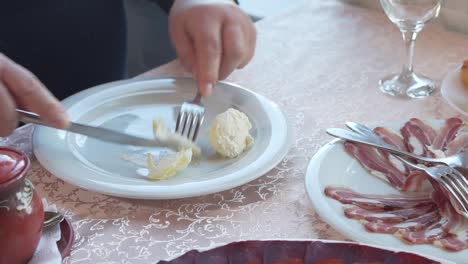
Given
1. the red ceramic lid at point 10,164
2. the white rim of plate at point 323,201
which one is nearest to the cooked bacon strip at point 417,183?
the white rim of plate at point 323,201

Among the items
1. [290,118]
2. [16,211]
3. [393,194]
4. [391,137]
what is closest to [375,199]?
[393,194]

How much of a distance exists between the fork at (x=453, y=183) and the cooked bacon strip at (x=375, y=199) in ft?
0.10

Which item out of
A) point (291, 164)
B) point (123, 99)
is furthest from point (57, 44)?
point (291, 164)

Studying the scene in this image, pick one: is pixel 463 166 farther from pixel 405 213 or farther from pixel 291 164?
pixel 291 164

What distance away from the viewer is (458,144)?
892mm

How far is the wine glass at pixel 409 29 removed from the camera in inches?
43.0

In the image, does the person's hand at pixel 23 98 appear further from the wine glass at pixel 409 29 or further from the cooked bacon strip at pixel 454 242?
the wine glass at pixel 409 29

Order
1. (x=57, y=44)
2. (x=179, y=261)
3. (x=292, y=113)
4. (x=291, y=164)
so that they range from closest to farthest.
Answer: (x=179, y=261), (x=291, y=164), (x=292, y=113), (x=57, y=44)

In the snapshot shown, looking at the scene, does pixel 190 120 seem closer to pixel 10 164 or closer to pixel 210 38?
pixel 210 38

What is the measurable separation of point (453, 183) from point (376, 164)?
11 centimetres

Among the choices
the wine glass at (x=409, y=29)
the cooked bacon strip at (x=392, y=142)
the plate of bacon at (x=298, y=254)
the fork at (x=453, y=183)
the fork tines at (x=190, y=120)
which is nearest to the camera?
the plate of bacon at (x=298, y=254)

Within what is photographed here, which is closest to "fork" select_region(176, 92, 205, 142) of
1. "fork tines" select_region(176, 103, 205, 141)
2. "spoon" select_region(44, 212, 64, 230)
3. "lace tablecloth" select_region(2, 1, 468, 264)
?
"fork tines" select_region(176, 103, 205, 141)

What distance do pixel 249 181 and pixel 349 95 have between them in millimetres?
337

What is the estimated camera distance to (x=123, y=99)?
1094mm
